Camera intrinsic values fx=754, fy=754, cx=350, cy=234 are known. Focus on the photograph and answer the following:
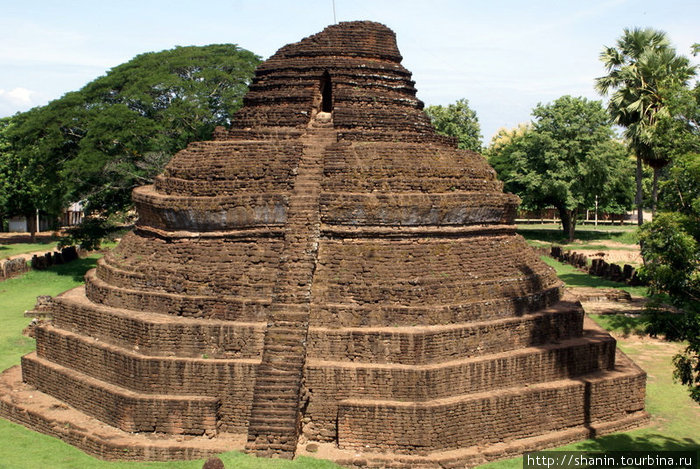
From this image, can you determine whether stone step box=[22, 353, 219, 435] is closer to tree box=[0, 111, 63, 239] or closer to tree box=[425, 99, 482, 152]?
tree box=[0, 111, 63, 239]

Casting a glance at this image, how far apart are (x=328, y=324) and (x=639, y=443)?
17.4ft

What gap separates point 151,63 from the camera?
103 feet

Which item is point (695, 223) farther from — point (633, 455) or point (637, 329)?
point (637, 329)

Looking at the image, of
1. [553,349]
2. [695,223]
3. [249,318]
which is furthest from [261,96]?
[695,223]

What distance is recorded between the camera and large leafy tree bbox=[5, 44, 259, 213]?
2661 cm

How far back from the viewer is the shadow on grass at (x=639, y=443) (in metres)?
11.8

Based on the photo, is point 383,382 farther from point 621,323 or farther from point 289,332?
point 621,323

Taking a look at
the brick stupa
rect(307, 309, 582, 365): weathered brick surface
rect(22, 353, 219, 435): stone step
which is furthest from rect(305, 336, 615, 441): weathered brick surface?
rect(22, 353, 219, 435): stone step

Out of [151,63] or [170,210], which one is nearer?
[170,210]

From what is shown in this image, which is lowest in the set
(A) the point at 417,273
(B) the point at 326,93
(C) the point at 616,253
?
(C) the point at 616,253

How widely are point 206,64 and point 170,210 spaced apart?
19.6 meters

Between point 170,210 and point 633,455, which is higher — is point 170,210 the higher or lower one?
the higher one

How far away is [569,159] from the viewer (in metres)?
41.0

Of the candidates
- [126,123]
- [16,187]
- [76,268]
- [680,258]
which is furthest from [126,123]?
[680,258]
